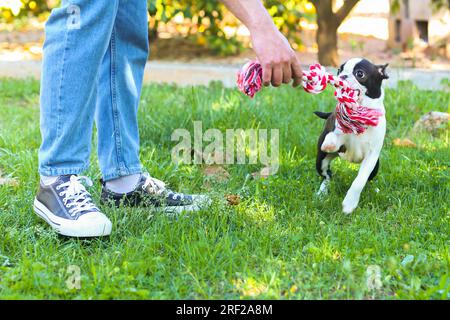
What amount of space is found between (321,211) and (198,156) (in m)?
0.88

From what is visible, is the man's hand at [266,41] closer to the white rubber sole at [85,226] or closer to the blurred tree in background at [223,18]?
the white rubber sole at [85,226]

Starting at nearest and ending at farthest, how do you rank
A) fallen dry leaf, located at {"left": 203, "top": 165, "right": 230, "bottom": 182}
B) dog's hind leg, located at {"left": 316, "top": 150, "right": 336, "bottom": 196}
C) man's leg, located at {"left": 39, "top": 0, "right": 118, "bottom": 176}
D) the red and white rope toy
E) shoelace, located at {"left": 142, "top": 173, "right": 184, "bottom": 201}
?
man's leg, located at {"left": 39, "top": 0, "right": 118, "bottom": 176} < the red and white rope toy < shoelace, located at {"left": 142, "top": 173, "right": 184, "bottom": 201} < dog's hind leg, located at {"left": 316, "top": 150, "right": 336, "bottom": 196} < fallen dry leaf, located at {"left": 203, "top": 165, "right": 230, "bottom": 182}

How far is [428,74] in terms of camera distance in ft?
16.4

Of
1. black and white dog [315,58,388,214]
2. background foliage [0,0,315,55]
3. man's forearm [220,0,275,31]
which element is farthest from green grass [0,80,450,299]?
background foliage [0,0,315,55]

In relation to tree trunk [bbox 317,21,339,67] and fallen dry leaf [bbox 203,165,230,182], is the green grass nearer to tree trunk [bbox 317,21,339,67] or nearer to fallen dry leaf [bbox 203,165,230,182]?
fallen dry leaf [bbox 203,165,230,182]

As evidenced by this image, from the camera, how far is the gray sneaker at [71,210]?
7.75ft

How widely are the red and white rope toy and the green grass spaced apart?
0.34 m

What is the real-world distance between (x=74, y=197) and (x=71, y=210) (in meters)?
0.05

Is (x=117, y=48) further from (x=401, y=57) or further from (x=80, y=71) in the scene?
(x=401, y=57)

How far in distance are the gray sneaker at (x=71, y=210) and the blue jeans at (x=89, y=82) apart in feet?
0.18

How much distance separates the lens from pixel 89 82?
233 cm

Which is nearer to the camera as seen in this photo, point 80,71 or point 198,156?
point 80,71

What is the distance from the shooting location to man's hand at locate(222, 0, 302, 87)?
6.95 feet

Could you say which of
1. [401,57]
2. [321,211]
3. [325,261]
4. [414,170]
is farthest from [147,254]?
[401,57]
